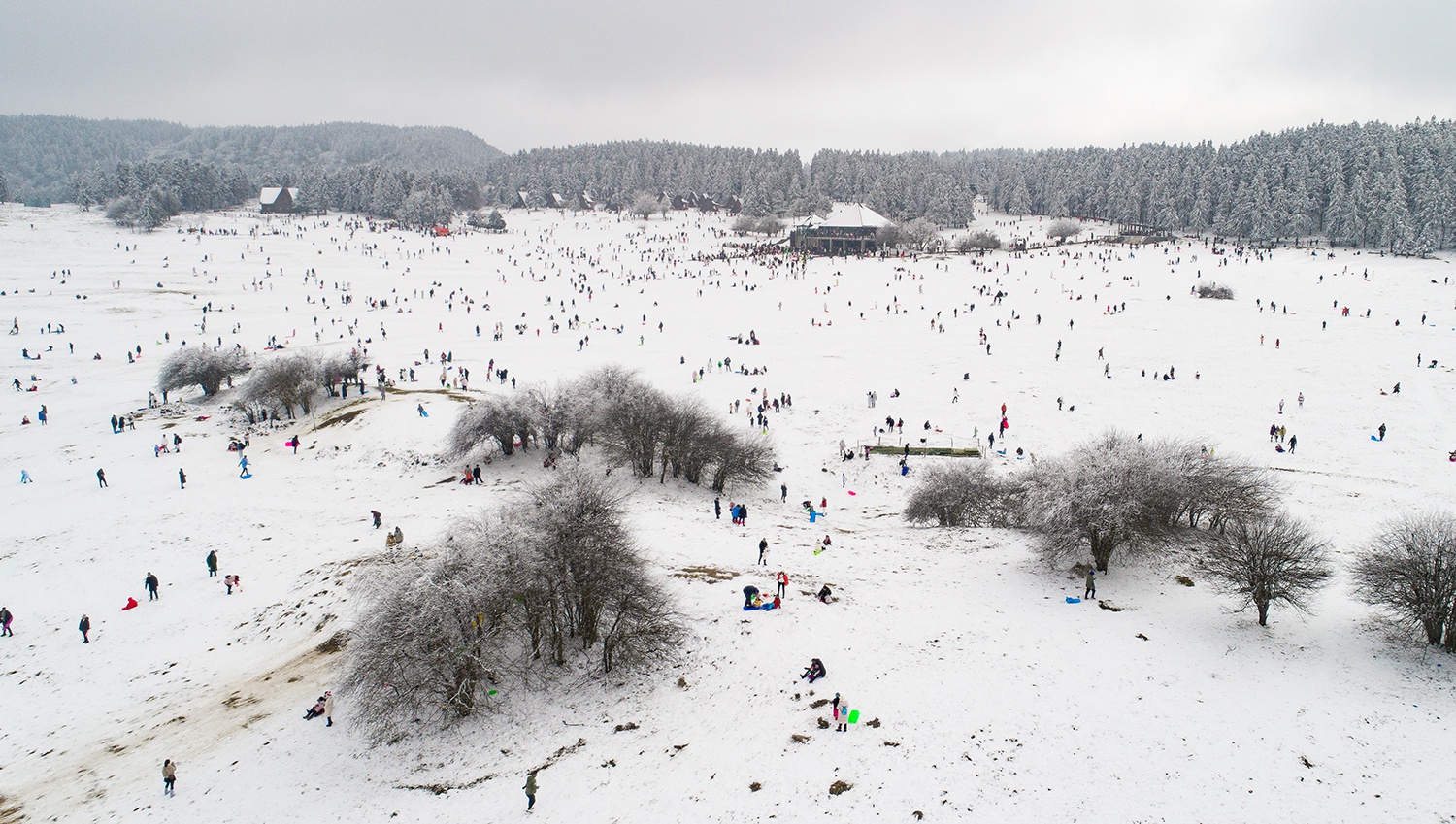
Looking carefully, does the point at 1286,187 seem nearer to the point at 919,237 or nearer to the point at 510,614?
the point at 919,237

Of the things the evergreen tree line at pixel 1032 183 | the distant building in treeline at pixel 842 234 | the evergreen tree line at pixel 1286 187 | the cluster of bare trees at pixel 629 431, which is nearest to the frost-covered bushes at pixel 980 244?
the distant building in treeline at pixel 842 234

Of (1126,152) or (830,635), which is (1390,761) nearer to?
(830,635)

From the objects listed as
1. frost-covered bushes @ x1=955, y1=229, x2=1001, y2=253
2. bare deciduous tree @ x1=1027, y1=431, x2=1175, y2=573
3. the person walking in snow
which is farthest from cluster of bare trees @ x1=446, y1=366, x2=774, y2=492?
frost-covered bushes @ x1=955, y1=229, x2=1001, y2=253

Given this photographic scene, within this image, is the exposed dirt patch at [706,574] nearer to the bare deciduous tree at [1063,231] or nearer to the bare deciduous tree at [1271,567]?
the bare deciduous tree at [1271,567]

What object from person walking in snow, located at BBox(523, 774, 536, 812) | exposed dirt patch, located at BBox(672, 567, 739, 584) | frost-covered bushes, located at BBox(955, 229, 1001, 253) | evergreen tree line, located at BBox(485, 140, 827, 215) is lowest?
person walking in snow, located at BBox(523, 774, 536, 812)

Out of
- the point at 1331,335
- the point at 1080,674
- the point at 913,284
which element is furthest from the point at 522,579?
the point at 913,284

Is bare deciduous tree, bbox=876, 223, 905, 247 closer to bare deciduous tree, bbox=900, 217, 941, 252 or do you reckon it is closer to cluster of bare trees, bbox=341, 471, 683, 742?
bare deciduous tree, bbox=900, 217, 941, 252
